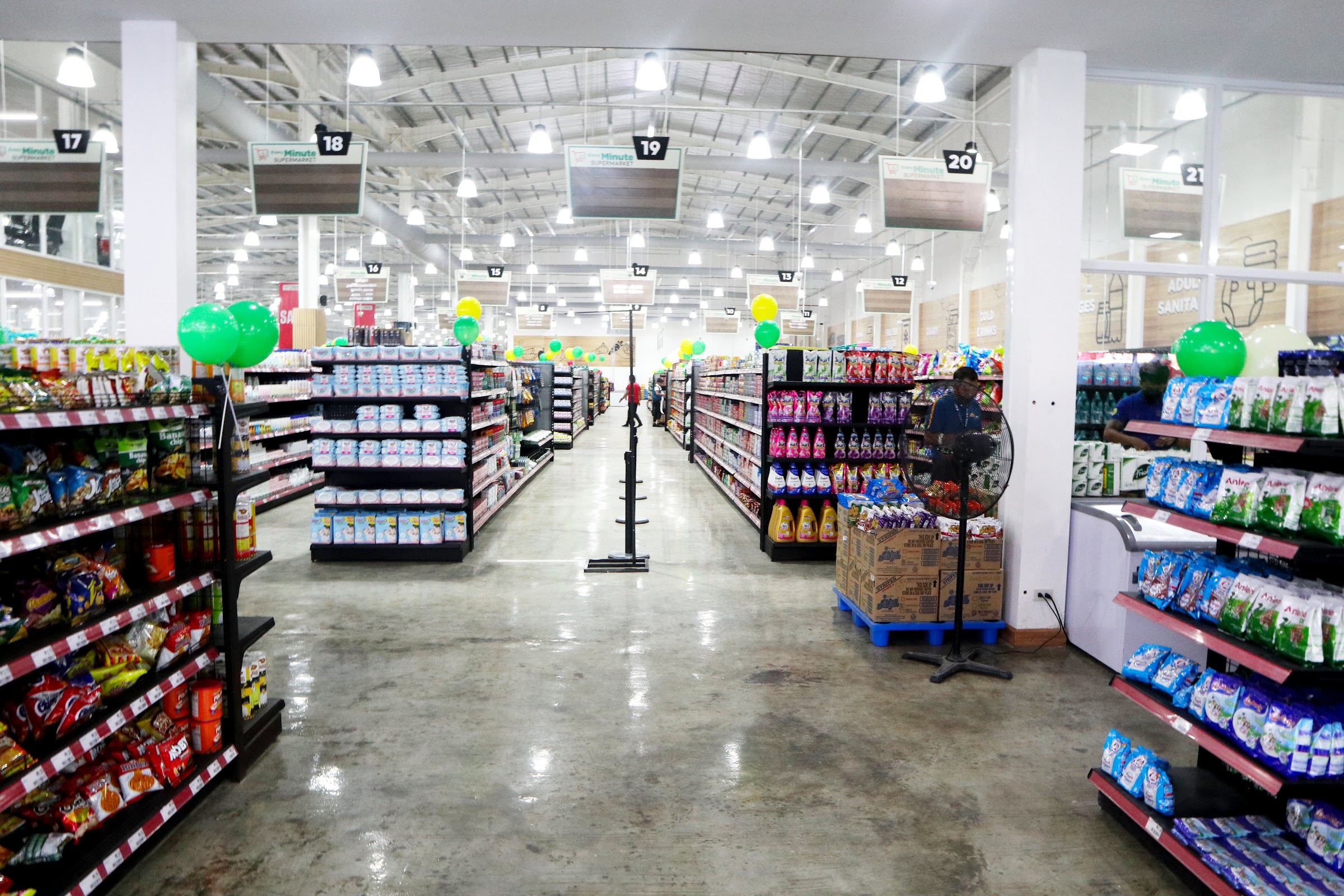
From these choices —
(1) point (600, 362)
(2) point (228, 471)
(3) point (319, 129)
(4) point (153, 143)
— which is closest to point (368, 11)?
(4) point (153, 143)

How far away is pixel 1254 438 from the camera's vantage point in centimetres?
253

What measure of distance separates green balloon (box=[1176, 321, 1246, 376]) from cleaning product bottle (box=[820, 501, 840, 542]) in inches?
181

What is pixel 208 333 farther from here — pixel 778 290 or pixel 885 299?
pixel 885 299

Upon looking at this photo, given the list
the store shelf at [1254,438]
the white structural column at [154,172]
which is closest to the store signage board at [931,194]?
the store shelf at [1254,438]

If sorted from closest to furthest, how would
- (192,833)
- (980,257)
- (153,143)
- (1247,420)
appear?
(1247,420)
(192,833)
(153,143)
(980,257)

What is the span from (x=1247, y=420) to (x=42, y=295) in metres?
16.5

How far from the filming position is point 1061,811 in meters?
3.17

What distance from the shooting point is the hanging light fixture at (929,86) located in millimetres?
7566

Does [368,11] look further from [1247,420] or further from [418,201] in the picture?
[418,201]

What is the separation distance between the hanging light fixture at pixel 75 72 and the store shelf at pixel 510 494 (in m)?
5.26

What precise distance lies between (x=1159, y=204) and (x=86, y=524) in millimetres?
6523

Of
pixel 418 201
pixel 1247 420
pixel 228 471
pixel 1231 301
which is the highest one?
pixel 418 201

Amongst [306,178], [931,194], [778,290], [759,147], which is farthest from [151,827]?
[778,290]

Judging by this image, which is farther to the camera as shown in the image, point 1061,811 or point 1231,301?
point 1231,301
